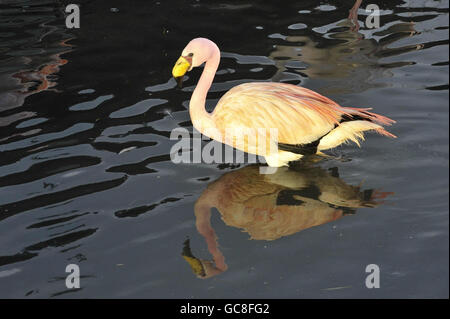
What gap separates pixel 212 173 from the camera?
22.6 ft

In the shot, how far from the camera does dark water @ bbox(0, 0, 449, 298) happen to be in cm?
545

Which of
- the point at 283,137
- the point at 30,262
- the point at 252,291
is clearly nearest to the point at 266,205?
the point at 283,137

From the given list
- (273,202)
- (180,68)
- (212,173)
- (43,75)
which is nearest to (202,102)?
(180,68)

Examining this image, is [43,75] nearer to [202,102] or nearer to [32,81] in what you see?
[32,81]

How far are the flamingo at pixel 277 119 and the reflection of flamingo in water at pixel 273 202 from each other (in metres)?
0.30

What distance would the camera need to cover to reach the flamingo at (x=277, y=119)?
251 inches

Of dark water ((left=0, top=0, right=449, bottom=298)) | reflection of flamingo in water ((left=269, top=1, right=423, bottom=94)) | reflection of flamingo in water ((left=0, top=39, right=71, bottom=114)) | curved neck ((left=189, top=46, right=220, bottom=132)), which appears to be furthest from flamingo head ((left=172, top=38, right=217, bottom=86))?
reflection of flamingo in water ((left=0, top=39, right=71, bottom=114))

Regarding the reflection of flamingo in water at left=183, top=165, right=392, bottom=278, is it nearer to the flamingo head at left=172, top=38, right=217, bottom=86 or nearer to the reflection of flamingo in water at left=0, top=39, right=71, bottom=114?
the flamingo head at left=172, top=38, right=217, bottom=86

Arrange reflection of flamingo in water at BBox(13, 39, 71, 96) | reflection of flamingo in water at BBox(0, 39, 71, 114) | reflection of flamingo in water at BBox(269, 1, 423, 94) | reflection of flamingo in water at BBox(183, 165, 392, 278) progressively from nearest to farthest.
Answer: reflection of flamingo in water at BBox(183, 165, 392, 278), reflection of flamingo in water at BBox(0, 39, 71, 114), reflection of flamingo in water at BBox(269, 1, 423, 94), reflection of flamingo in water at BBox(13, 39, 71, 96)

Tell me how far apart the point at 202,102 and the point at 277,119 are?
76 cm

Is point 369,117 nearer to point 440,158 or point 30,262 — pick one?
point 440,158

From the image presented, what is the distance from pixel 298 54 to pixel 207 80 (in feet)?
8.83

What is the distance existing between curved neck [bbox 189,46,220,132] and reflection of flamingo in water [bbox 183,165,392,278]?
23.8 inches
